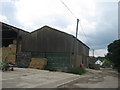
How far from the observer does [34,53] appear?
31.6 meters

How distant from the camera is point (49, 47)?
→ 30281 mm

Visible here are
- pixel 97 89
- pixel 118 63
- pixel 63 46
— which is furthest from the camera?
pixel 118 63

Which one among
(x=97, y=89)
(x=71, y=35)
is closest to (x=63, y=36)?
(x=71, y=35)

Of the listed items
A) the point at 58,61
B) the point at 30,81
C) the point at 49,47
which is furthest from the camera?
the point at 49,47

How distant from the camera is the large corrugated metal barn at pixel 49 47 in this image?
2908cm

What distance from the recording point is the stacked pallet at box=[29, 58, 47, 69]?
29406 mm

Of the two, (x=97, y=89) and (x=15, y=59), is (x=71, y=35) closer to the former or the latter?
(x=15, y=59)

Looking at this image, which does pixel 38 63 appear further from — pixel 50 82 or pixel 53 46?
pixel 50 82

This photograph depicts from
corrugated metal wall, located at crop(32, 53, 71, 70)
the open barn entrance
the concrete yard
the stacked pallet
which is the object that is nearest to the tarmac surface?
the concrete yard

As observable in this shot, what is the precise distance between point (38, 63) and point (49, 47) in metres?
3.26

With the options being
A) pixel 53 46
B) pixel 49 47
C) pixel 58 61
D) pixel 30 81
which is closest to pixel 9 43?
pixel 49 47

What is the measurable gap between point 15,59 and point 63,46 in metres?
9.38

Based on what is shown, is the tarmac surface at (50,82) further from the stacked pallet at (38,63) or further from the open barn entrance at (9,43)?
the open barn entrance at (9,43)

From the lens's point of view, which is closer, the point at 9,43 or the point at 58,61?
the point at 58,61
